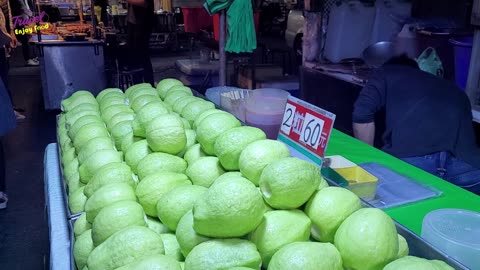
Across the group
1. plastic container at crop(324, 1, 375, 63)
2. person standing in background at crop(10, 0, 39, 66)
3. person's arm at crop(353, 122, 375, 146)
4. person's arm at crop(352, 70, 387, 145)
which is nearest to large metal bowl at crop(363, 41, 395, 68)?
person's arm at crop(352, 70, 387, 145)

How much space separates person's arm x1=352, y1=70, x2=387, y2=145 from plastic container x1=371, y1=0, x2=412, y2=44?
7.18 feet

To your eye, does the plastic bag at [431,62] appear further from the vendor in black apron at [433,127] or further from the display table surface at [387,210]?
the display table surface at [387,210]

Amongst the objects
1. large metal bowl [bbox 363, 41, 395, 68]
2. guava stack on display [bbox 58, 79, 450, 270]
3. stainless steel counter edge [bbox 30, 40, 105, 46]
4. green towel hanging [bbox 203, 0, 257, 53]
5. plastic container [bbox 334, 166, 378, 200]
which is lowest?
plastic container [bbox 334, 166, 378, 200]

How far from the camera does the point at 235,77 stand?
6230 millimetres

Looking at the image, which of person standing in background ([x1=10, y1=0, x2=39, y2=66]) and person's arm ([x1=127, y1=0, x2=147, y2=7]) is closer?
person's arm ([x1=127, y1=0, x2=147, y2=7])

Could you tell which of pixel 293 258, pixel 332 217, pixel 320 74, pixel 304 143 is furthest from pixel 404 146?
pixel 320 74

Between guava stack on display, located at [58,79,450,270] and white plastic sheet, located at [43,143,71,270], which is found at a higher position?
guava stack on display, located at [58,79,450,270]

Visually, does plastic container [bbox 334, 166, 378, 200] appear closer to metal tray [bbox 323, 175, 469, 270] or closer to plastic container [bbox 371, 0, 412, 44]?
metal tray [bbox 323, 175, 469, 270]

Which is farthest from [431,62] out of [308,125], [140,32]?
[140,32]

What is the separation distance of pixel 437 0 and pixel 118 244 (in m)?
4.80

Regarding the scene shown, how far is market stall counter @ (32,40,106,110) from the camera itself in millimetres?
6043

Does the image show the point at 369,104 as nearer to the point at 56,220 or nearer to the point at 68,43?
→ the point at 56,220

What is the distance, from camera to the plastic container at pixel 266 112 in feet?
6.50

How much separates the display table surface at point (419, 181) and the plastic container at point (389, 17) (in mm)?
2602
